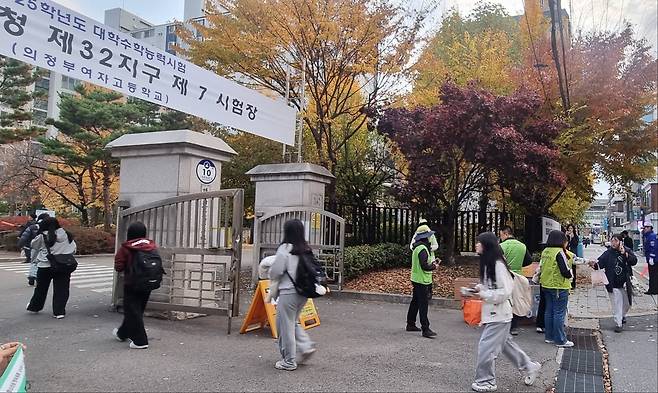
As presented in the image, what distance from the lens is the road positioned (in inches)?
202

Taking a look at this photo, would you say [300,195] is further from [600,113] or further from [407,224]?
[600,113]

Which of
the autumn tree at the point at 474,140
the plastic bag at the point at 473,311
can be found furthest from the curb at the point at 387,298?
the plastic bag at the point at 473,311

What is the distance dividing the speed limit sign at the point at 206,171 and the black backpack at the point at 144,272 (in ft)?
8.57

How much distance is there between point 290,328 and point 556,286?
394 cm

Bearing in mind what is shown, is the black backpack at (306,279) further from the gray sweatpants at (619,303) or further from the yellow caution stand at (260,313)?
the gray sweatpants at (619,303)

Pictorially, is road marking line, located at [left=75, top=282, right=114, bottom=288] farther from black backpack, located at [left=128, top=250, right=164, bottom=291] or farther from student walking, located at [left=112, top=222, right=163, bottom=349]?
black backpack, located at [left=128, top=250, right=164, bottom=291]

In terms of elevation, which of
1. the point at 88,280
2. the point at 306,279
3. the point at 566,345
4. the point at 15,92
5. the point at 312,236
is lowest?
the point at 566,345

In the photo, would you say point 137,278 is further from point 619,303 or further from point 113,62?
point 619,303

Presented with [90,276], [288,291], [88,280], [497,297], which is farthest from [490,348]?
[90,276]

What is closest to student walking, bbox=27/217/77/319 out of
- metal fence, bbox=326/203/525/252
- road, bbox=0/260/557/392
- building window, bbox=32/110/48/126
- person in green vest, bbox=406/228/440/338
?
road, bbox=0/260/557/392

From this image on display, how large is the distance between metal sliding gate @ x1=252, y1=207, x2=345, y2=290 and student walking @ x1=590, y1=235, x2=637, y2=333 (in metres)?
4.84

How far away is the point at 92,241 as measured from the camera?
23625 mm

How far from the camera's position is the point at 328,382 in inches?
208

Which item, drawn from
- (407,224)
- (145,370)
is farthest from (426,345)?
(407,224)
